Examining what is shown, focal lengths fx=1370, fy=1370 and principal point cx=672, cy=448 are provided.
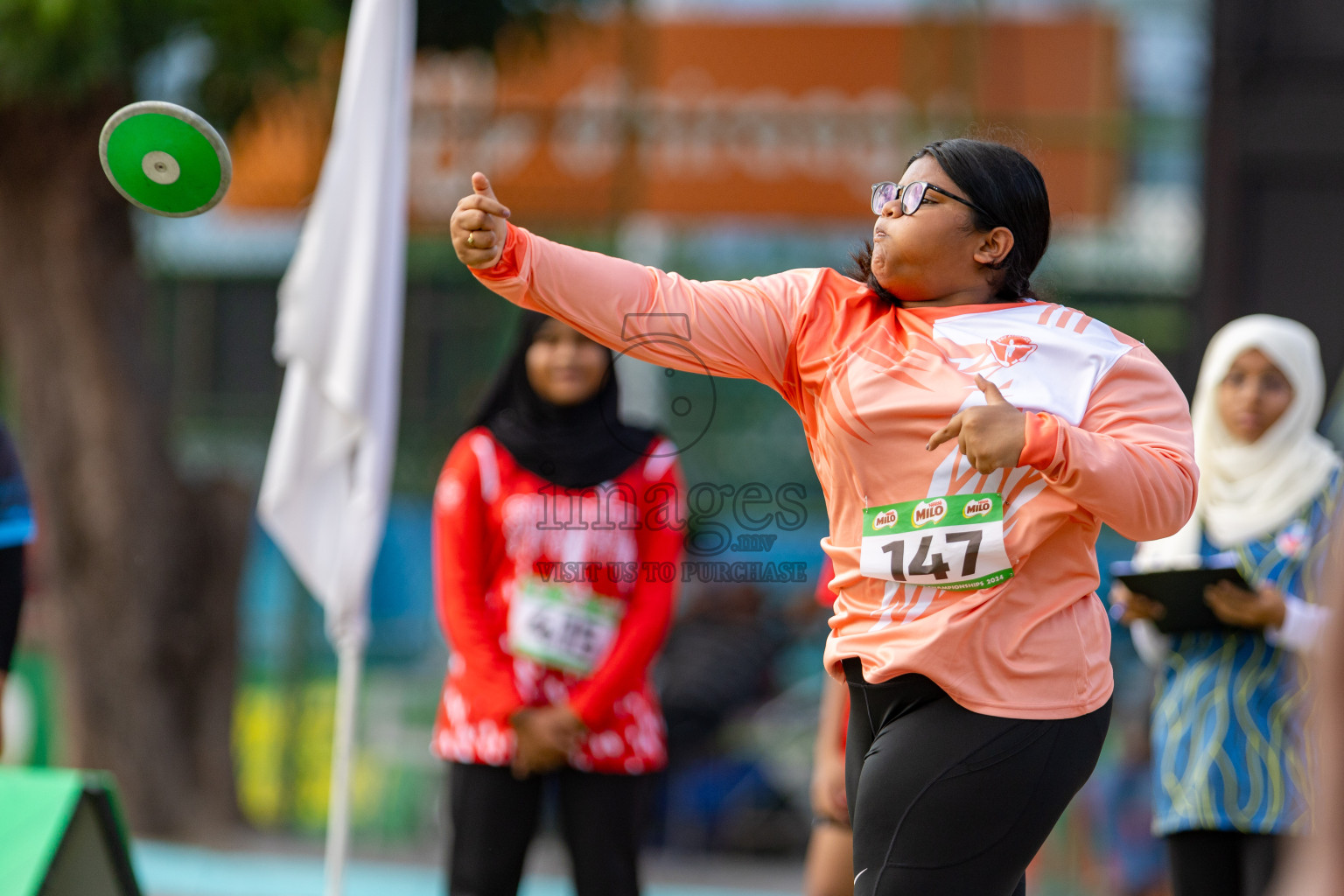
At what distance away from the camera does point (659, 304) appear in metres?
2.12

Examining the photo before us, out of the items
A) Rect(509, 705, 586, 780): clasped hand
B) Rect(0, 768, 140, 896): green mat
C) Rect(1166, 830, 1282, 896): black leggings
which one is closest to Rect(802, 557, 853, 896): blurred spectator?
Rect(509, 705, 586, 780): clasped hand

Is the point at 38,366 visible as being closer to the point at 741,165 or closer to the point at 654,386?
the point at 654,386

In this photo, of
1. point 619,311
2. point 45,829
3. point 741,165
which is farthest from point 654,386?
point 619,311

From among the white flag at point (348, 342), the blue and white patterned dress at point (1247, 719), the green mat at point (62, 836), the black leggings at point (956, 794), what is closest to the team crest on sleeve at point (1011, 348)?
the black leggings at point (956, 794)

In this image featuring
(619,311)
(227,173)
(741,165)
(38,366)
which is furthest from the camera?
(741,165)

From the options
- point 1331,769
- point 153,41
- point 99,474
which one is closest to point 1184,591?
point 1331,769

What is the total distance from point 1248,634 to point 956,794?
1.40 metres

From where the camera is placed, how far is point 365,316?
3.70m

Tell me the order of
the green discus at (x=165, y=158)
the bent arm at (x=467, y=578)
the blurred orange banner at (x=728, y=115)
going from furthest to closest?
the blurred orange banner at (x=728, y=115) < the bent arm at (x=467, y=578) < the green discus at (x=165, y=158)

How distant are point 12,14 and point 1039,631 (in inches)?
174

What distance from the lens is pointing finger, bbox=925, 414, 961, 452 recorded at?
1831 mm

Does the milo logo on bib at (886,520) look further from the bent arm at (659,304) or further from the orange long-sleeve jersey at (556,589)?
the orange long-sleeve jersey at (556,589)

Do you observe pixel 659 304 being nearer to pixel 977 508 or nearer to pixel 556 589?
pixel 977 508

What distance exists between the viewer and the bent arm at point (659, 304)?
2.07 m
